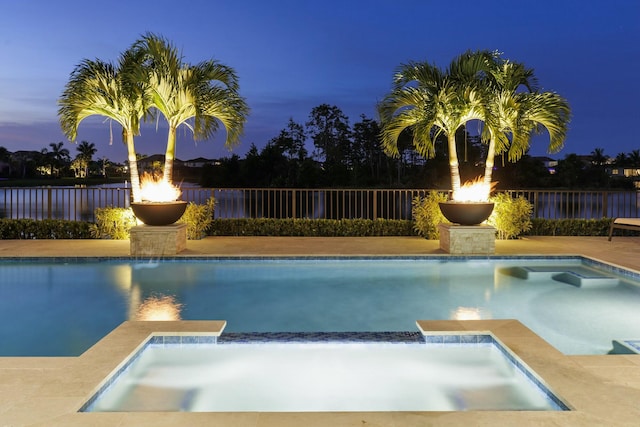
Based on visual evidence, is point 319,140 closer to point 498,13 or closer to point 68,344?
point 498,13

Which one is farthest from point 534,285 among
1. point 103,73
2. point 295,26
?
point 295,26

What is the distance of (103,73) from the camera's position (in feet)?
28.7

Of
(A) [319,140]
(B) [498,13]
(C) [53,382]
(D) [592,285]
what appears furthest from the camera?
(A) [319,140]

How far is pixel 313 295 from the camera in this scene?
6.38 meters

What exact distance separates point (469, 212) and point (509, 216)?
177 cm

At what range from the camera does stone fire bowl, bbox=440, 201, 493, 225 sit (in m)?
8.76

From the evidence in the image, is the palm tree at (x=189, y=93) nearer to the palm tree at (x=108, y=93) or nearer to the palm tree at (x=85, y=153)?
the palm tree at (x=108, y=93)

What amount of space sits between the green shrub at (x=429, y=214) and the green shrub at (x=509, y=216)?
951mm

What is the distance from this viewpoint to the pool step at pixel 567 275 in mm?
6820

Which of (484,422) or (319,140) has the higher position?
(319,140)

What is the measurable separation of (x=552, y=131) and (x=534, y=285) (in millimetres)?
3805

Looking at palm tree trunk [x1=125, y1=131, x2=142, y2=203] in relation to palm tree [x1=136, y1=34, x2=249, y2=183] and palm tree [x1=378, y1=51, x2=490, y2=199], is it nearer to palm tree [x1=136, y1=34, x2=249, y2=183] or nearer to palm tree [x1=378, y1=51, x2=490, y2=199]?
palm tree [x1=136, y1=34, x2=249, y2=183]

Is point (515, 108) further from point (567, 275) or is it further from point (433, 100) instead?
point (567, 275)

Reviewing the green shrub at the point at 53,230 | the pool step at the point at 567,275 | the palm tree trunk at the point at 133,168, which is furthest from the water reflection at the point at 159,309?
the green shrub at the point at 53,230
